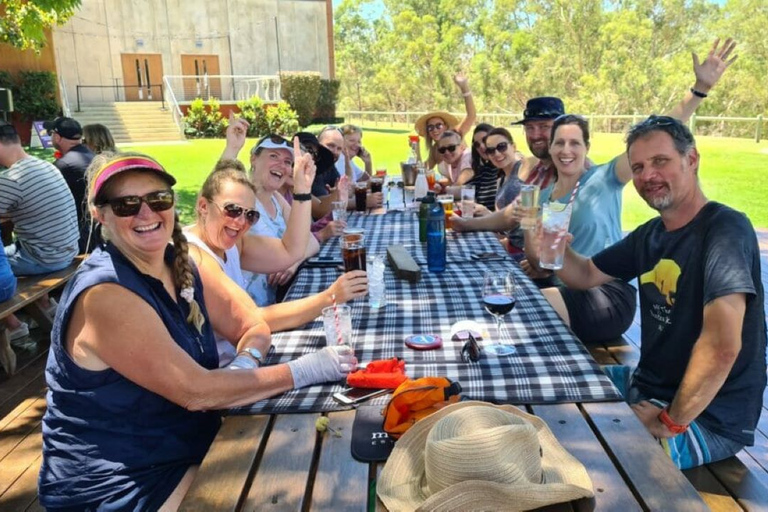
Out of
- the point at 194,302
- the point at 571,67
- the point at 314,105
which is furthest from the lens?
the point at 571,67

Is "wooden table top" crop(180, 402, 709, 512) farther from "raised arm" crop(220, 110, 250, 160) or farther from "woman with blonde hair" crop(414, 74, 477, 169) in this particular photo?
"woman with blonde hair" crop(414, 74, 477, 169)

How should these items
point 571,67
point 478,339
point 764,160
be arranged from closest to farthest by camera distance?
1. point 478,339
2. point 764,160
3. point 571,67

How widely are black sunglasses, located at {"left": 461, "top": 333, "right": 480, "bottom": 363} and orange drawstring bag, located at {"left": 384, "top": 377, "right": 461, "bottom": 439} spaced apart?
41cm

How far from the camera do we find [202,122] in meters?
23.0

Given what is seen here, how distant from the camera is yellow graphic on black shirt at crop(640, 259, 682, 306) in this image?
227 cm

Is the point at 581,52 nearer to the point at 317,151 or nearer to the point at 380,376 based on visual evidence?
the point at 317,151

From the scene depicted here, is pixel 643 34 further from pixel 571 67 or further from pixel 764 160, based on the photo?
pixel 764 160

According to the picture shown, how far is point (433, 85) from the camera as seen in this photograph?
43438 millimetres

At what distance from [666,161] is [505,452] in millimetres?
1616

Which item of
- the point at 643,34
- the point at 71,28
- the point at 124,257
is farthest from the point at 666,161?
the point at 643,34

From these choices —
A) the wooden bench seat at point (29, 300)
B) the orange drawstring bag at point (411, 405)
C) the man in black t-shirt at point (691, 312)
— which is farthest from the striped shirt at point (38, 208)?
the man in black t-shirt at point (691, 312)

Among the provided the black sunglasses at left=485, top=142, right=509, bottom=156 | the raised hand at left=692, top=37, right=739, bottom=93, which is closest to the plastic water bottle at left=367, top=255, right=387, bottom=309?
the raised hand at left=692, top=37, right=739, bottom=93

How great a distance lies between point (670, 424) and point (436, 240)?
1515 mm

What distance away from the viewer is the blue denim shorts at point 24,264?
184 inches
